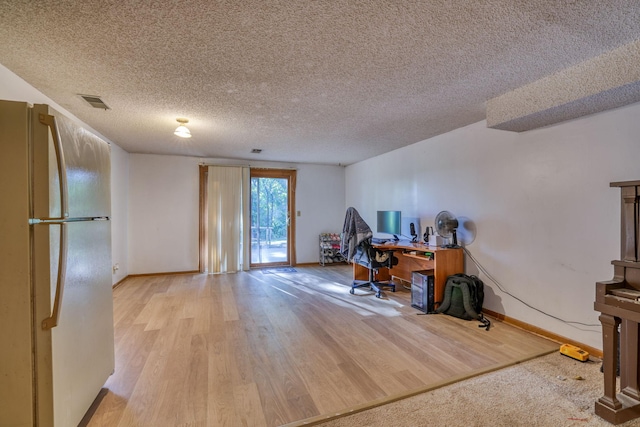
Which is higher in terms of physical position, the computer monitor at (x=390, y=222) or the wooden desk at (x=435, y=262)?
the computer monitor at (x=390, y=222)

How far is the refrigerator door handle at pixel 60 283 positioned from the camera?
1274 mm

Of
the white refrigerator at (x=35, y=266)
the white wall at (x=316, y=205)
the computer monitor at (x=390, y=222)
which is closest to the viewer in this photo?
the white refrigerator at (x=35, y=266)

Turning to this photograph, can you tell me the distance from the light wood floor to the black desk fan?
3.25 feet

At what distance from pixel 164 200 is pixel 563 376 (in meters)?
6.04

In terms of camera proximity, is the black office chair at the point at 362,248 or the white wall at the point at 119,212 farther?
the white wall at the point at 119,212

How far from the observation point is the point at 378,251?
420cm

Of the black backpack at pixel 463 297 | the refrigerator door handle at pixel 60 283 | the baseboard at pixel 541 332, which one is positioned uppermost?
the refrigerator door handle at pixel 60 283

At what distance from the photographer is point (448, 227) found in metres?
3.58

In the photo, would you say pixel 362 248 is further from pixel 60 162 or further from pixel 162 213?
pixel 162 213

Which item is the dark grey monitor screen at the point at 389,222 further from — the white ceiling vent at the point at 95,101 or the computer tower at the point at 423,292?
the white ceiling vent at the point at 95,101

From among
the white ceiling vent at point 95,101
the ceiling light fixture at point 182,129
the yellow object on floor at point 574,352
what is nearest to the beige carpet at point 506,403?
the yellow object on floor at point 574,352

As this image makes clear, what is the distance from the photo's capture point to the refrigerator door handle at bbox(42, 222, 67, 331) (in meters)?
1.27

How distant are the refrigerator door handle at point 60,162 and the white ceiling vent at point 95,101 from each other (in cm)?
168

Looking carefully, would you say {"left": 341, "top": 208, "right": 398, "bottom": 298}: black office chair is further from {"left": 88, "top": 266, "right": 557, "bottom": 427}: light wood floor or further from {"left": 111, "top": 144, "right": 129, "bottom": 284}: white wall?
{"left": 111, "top": 144, "right": 129, "bottom": 284}: white wall
